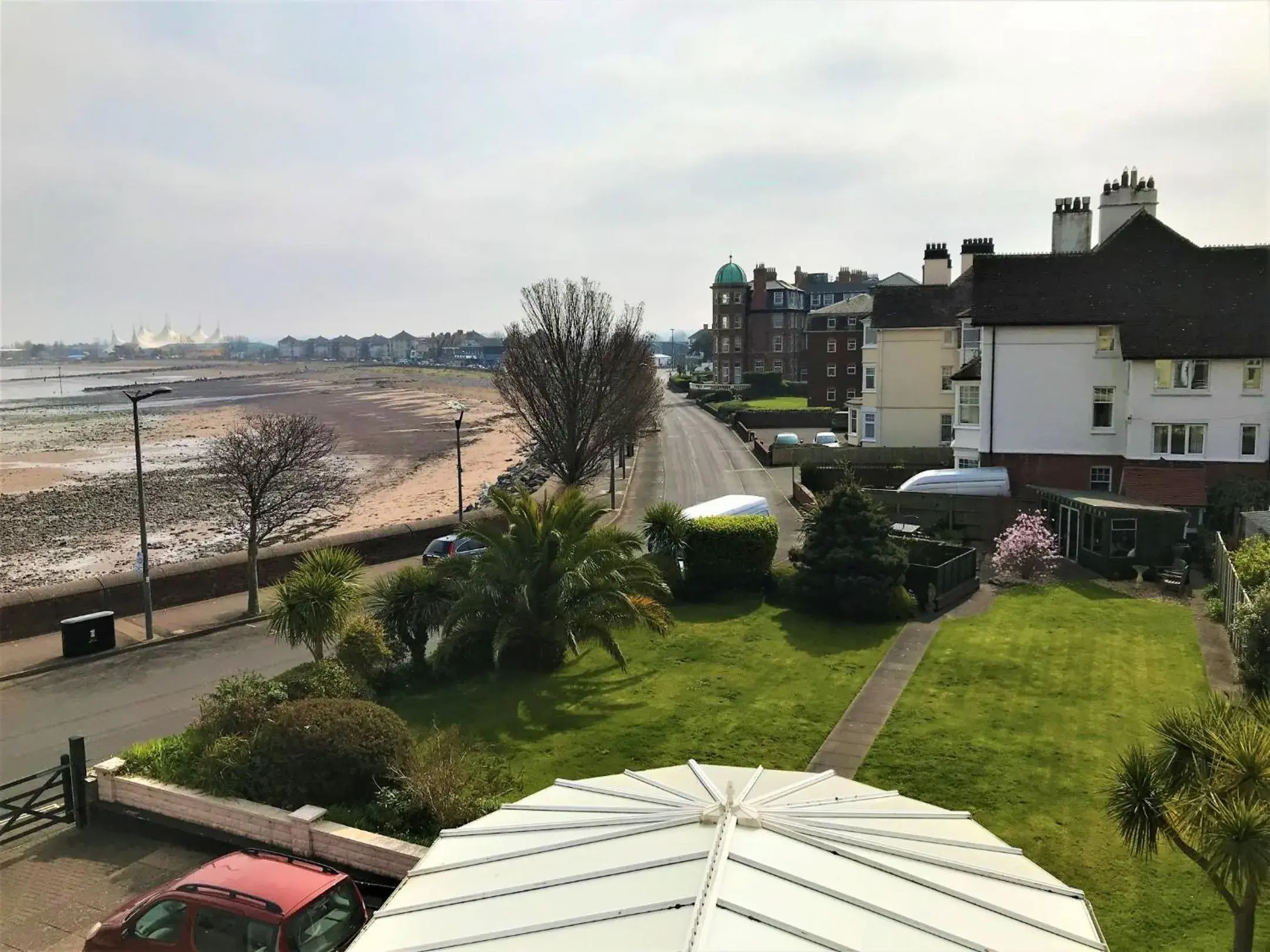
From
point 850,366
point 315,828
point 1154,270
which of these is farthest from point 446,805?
point 850,366

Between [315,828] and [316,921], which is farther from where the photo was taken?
[315,828]

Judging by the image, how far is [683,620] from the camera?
22.8 m

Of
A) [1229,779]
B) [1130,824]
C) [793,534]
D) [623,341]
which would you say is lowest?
[793,534]

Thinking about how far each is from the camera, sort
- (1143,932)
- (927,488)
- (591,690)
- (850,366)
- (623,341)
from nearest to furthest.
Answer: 1. (1143,932)
2. (591,690)
3. (927,488)
4. (623,341)
5. (850,366)

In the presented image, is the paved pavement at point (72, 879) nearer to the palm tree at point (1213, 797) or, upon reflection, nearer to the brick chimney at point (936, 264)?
the palm tree at point (1213, 797)

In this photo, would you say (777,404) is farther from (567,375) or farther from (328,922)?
(328,922)

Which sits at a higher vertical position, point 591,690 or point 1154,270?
point 1154,270

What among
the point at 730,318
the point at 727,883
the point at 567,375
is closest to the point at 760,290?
the point at 730,318

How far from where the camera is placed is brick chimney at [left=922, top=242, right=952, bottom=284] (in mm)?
55875

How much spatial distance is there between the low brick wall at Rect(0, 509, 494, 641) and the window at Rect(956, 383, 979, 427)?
21463 mm

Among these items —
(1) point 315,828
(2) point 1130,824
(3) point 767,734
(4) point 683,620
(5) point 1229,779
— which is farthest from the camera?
(4) point 683,620

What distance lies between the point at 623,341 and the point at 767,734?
30.5 meters

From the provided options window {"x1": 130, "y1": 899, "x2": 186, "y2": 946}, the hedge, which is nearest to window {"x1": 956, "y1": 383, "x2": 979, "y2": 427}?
the hedge

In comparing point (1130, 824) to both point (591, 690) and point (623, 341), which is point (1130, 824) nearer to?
point (591, 690)
